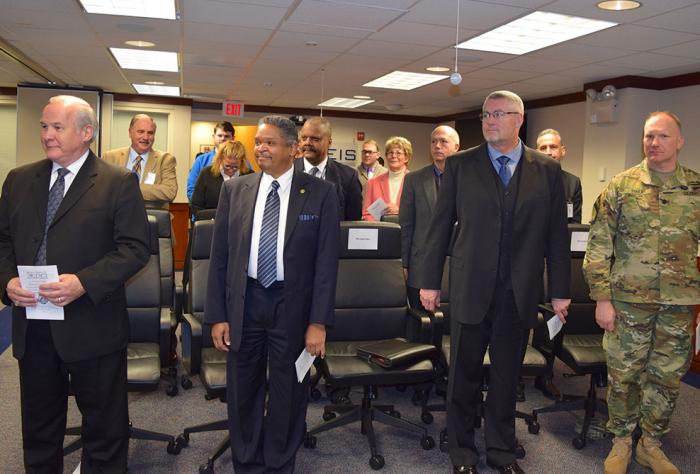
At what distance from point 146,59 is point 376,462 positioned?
6.04 m

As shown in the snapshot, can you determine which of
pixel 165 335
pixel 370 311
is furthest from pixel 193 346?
pixel 370 311

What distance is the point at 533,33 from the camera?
535 cm

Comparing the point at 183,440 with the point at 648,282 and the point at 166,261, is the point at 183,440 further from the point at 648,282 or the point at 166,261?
the point at 648,282

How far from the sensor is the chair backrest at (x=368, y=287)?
3463 mm

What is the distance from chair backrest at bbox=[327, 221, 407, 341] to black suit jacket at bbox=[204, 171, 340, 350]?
86cm

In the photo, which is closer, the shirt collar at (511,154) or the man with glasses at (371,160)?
the shirt collar at (511,154)

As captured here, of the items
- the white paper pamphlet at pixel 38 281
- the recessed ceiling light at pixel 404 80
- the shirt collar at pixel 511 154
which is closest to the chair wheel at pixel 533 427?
the shirt collar at pixel 511 154

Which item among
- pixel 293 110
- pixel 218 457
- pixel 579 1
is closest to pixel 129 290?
pixel 218 457

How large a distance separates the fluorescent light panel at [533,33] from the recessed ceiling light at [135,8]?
2.64 m

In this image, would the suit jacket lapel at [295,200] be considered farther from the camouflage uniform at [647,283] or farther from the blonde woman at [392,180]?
the blonde woman at [392,180]

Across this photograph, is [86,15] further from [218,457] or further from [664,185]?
[664,185]

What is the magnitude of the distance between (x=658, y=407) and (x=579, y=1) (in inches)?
112

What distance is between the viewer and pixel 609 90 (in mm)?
7316

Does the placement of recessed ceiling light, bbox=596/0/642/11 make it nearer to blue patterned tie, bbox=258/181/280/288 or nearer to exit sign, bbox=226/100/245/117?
blue patterned tie, bbox=258/181/280/288
